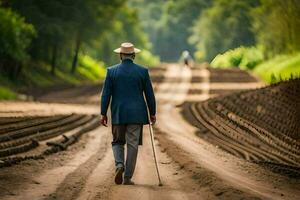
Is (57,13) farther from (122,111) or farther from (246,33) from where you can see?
(122,111)

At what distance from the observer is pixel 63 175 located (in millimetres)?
11531

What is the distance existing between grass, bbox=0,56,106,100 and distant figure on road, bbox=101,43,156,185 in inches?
976

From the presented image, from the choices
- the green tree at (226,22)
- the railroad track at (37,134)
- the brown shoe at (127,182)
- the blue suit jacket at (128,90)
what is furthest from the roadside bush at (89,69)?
the brown shoe at (127,182)

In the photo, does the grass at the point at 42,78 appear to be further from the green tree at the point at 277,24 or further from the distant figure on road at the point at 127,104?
the distant figure on road at the point at 127,104

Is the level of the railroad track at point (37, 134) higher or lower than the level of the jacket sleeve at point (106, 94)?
lower

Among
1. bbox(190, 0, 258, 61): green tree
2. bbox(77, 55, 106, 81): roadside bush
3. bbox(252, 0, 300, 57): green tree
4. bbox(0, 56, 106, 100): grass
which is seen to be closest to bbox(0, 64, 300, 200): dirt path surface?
bbox(190, 0, 258, 61): green tree

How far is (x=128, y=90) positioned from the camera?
1100cm

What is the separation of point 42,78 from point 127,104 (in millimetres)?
42337

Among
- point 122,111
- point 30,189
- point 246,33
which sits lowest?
point 30,189

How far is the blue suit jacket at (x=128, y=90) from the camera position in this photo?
35.8ft

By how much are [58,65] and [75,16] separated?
1001cm

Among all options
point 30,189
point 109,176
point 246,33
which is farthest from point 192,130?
point 30,189

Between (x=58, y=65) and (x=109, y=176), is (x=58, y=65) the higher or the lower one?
the higher one

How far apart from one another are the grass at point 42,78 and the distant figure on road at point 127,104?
24781 mm
